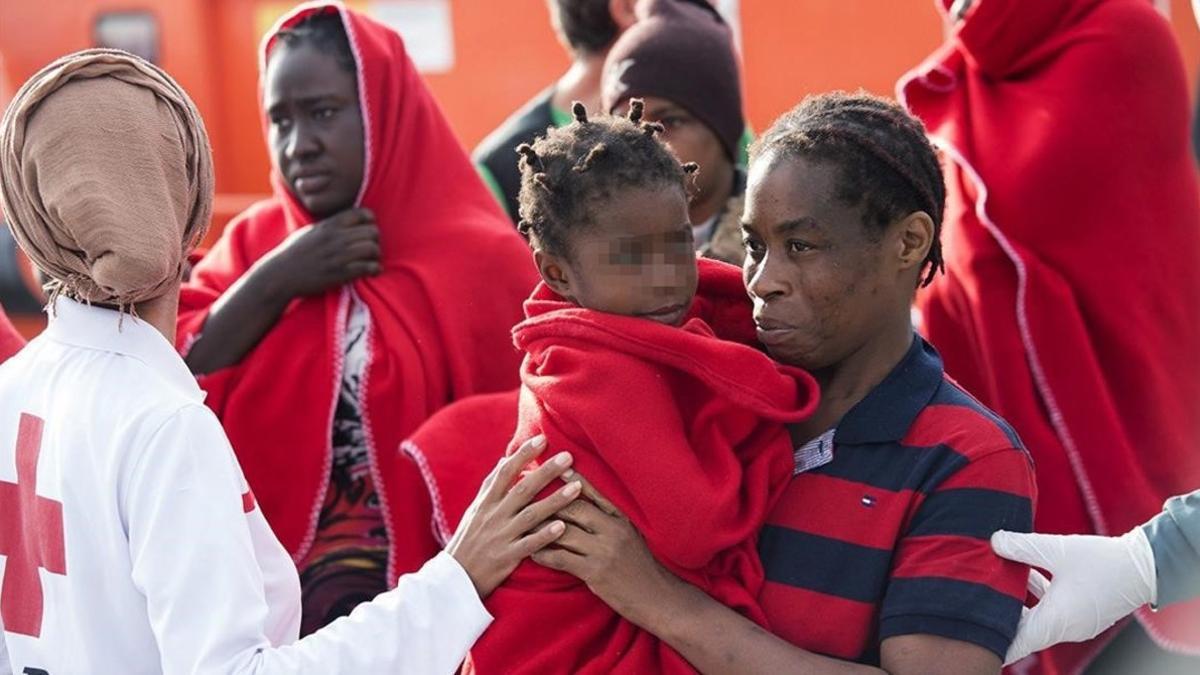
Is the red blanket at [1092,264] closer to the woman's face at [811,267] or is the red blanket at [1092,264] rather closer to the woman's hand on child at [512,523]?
the woman's face at [811,267]

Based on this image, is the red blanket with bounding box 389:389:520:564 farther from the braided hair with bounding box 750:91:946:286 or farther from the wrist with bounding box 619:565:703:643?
the braided hair with bounding box 750:91:946:286

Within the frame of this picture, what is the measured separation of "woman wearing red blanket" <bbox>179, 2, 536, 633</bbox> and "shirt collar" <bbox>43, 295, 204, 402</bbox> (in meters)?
1.07

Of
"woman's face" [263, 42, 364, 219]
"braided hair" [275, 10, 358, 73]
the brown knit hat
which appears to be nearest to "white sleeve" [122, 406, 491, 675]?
"woman's face" [263, 42, 364, 219]

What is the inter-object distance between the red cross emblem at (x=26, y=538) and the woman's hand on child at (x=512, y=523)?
0.54m

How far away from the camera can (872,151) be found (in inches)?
80.0

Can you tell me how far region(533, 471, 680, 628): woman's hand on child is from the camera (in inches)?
78.0

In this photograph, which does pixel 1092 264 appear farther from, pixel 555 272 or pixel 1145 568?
Answer: pixel 555 272

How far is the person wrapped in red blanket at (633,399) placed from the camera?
1.96 metres

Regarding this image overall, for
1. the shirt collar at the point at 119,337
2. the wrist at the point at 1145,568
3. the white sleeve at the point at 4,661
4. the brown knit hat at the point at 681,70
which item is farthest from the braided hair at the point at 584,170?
the brown knit hat at the point at 681,70

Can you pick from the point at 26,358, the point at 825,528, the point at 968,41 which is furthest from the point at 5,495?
the point at 968,41

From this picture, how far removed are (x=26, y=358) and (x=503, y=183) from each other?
6.73ft

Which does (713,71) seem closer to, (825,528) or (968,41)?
(968,41)

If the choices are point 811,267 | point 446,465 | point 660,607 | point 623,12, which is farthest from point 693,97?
point 660,607

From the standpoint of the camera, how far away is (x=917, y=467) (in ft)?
6.45
